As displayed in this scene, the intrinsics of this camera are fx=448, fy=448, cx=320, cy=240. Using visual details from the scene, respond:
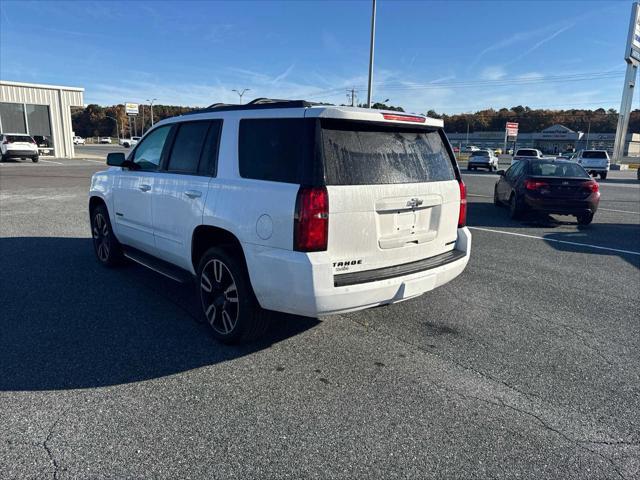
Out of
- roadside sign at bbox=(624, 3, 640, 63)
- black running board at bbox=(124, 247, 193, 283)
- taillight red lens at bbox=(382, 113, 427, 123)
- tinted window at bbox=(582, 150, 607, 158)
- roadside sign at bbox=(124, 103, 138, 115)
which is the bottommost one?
black running board at bbox=(124, 247, 193, 283)

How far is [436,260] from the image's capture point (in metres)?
3.90

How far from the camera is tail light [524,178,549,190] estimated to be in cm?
998

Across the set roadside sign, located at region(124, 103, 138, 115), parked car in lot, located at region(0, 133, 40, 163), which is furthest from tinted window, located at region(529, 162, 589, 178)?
roadside sign, located at region(124, 103, 138, 115)

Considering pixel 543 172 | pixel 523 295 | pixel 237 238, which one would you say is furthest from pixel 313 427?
pixel 543 172

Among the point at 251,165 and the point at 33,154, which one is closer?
the point at 251,165

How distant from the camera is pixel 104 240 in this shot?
19.7 ft

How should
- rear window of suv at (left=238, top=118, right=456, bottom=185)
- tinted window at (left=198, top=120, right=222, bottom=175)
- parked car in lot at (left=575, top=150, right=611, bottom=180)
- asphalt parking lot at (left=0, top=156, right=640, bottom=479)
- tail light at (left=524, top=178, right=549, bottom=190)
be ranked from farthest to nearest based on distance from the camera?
parked car in lot at (left=575, top=150, right=611, bottom=180) < tail light at (left=524, top=178, right=549, bottom=190) < tinted window at (left=198, top=120, right=222, bottom=175) < rear window of suv at (left=238, top=118, right=456, bottom=185) < asphalt parking lot at (left=0, top=156, right=640, bottom=479)

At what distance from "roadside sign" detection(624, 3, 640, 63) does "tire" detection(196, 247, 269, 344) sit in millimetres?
48319

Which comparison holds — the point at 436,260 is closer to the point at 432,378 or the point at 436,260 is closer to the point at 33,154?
the point at 432,378

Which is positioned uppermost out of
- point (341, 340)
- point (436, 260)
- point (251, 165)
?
point (251, 165)

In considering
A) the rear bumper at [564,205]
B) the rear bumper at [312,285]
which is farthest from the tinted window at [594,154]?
the rear bumper at [312,285]

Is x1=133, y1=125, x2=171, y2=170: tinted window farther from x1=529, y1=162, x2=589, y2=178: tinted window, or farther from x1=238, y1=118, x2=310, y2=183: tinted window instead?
x1=529, y1=162, x2=589, y2=178: tinted window

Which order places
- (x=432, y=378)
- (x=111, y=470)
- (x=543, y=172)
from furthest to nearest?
(x=543, y=172)
(x=432, y=378)
(x=111, y=470)

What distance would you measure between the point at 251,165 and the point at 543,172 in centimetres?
898
